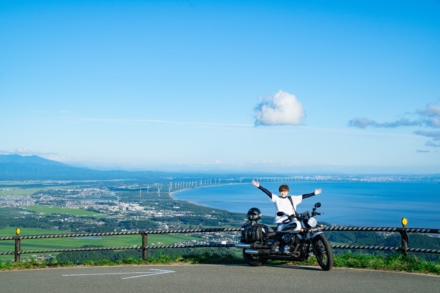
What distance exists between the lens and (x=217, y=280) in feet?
29.6

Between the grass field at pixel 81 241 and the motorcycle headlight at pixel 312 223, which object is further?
the grass field at pixel 81 241

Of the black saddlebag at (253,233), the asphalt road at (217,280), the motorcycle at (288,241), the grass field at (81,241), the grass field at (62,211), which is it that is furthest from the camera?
the grass field at (62,211)

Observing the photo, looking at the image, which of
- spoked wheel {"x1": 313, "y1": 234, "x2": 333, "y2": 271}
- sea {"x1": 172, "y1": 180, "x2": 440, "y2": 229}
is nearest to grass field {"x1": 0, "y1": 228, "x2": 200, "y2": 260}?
sea {"x1": 172, "y1": 180, "x2": 440, "y2": 229}

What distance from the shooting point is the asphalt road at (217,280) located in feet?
27.0

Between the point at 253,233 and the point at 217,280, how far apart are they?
1564 mm

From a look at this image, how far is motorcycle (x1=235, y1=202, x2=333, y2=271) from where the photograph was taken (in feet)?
31.0

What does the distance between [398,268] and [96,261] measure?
23.3ft

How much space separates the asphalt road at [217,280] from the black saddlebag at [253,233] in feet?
2.02

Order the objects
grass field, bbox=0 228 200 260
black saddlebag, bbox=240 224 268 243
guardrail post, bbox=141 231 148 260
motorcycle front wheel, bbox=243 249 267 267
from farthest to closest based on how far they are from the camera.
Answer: grass field, bbox=0 228 200 260
guardrail post, bbox=141 231 148 260
motorcycle front wheel, bbox=243 249 267 267
black saddlebag, bbox=240 224 268 243

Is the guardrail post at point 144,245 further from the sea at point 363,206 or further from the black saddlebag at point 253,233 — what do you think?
the sea at point 363,206

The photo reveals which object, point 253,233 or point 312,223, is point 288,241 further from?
point 253,233

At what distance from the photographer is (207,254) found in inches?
454

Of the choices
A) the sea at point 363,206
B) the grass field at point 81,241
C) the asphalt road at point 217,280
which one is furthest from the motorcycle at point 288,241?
the sea at point 363,206

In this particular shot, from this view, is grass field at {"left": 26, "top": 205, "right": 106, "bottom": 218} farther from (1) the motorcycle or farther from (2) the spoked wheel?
(2) the spoked wheel
